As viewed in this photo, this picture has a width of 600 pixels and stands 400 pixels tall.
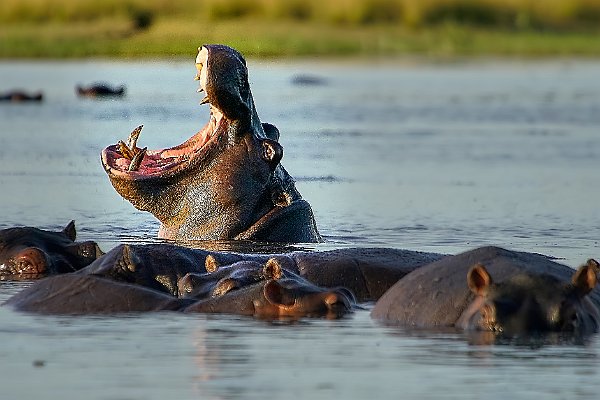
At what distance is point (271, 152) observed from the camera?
1096 cm

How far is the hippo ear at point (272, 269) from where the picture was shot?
326 inches

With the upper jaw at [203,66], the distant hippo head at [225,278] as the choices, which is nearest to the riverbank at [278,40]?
the upper jaw at [203,66]

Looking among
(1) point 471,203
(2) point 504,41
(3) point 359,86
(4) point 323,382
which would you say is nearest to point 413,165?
(1) point 471,203

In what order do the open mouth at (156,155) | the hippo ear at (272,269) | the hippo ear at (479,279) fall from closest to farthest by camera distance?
the hippo ear at (479,279) → the hippo ear at (272,269) → the open mouth at (156,155)

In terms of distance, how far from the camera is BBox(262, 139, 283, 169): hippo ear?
10945 mm

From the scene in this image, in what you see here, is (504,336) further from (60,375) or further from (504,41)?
(504,41)

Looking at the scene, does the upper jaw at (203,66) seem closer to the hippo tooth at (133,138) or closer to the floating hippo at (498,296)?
the hippo tooth at (133,138)

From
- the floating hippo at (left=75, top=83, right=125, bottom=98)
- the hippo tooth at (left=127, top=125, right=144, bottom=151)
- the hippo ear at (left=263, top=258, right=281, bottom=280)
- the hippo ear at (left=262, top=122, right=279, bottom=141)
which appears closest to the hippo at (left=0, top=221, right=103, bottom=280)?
the hippo tooth at (left=127, top=125, right=144, bottom=151)

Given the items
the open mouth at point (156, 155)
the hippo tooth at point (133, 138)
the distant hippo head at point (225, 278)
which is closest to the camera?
A: the distant hippo head at point (225, 278)

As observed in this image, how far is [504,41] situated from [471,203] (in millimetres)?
36864

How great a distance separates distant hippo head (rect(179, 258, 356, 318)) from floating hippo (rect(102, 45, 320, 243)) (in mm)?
2522

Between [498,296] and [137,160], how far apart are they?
160 inches

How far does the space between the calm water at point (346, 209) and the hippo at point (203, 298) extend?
0.51 feet

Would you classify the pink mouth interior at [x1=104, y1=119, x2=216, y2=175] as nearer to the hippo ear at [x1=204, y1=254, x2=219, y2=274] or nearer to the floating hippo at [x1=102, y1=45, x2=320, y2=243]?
the floating hippo at [x1=102, y1=45, x2=320, y2=243]
